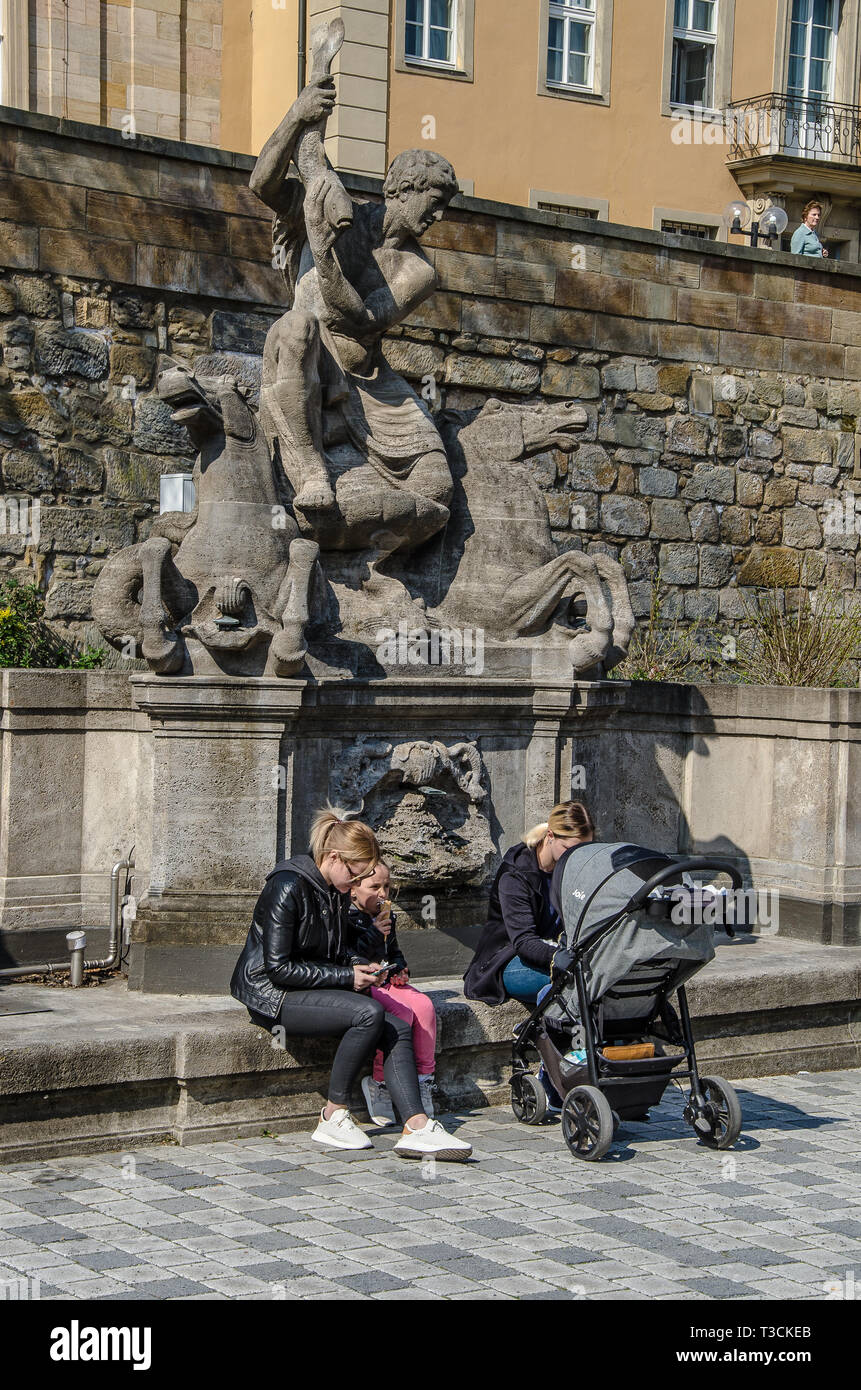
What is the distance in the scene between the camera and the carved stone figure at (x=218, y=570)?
26.1 feet

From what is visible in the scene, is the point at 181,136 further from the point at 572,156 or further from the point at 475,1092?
the point at 475,1092

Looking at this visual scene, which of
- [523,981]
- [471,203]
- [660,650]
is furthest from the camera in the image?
[471,203]

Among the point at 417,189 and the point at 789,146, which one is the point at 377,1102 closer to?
the point at 417,189

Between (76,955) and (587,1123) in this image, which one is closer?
(587,1123)

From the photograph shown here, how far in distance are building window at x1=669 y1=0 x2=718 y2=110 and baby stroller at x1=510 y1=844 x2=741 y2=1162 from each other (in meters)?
19.4

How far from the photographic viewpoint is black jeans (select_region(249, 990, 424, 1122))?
6.59m

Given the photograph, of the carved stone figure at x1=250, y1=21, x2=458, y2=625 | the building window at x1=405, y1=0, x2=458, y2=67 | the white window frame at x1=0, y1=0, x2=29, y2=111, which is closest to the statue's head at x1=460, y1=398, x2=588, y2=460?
the carved stone figure at x1=250, y1=21, x2=458, y2=625

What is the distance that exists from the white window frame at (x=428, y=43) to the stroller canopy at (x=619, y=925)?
1684 cm

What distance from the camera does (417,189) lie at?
920 centimetres

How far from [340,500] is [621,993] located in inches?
114

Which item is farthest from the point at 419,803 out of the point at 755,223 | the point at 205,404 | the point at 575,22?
the point at 575,22

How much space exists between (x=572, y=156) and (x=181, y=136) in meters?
4.83

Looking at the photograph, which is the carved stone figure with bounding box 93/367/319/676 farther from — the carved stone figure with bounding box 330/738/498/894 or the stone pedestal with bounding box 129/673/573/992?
the carved stone figure with bounding box 330/738/498/894

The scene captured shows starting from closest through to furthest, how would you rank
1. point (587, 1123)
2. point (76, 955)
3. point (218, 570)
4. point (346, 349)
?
point (587, 1123) → point (76, 955) → point (218, 570) → point (346, 349)
